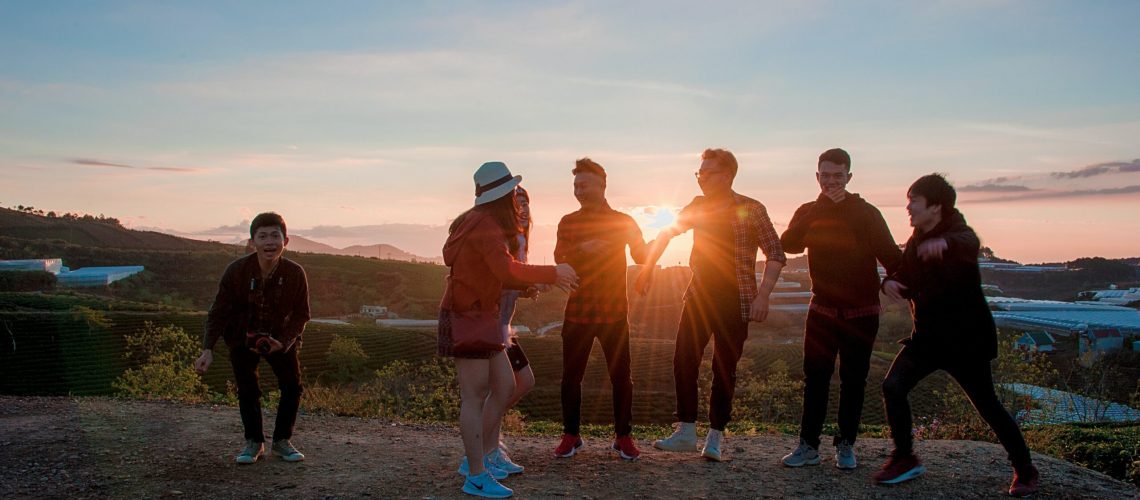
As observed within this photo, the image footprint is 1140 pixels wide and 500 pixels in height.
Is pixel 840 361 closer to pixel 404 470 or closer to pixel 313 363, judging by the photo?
pixel 404 470

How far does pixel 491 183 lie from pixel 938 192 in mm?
2693

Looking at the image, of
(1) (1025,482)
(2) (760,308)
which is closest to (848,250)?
(2) (760,308)

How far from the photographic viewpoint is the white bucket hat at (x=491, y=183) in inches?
176

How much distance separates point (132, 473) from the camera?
210 inches

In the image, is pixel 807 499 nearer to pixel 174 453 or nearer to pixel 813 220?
pixel 813 220

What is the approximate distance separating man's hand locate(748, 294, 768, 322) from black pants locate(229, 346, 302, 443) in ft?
10.2

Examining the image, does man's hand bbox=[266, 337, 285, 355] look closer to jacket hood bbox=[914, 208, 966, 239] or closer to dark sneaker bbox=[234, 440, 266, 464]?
dark sneaker bbox=[234, 440, 266, 464]

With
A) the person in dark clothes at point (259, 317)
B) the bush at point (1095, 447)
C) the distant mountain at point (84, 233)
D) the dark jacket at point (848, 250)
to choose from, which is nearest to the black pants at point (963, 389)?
the dark jacket at point (848, 250)

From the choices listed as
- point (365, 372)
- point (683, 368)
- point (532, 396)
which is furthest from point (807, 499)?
point (365, 372)

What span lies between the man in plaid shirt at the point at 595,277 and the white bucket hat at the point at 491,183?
106 centimetres

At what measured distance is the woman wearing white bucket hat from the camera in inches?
171

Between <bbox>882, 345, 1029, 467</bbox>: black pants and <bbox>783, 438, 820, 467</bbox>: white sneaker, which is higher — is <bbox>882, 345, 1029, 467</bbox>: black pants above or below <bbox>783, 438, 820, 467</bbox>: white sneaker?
above

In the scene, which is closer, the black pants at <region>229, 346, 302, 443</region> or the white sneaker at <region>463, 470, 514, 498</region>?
the white sneaker at <region>463, 470, 514, 498</region>

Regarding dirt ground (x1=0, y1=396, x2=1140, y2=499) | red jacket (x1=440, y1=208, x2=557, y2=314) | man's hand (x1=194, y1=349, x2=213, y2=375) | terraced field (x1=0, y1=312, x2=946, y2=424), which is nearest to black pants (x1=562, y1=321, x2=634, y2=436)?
dirt ground (x1=0, y1=396, x2=1140, y2=499)
